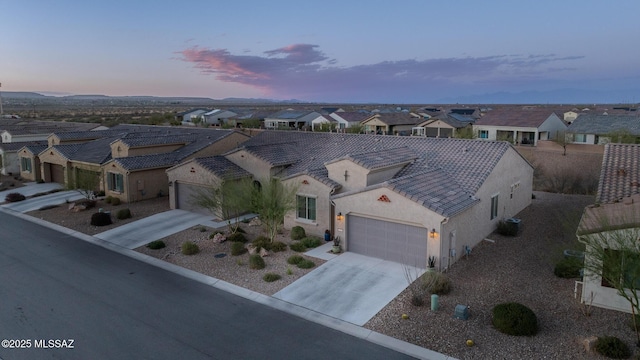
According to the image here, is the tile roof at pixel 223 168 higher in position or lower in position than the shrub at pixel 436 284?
higher

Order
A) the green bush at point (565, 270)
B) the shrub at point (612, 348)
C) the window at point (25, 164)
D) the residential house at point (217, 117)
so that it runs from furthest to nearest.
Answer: the residential house at point (217, 117)
the window at point (25, 164)
the green bush at point (565, 270)
the shrub at point (612, 348)

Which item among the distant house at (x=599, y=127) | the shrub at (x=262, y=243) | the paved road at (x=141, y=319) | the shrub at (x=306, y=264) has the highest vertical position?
the distant house at (x=599, y=127)

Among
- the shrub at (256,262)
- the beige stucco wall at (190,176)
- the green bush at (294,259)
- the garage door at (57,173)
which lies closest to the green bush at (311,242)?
the green bush at (294,259)

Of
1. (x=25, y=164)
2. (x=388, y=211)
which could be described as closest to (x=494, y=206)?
(x=388, y=211)

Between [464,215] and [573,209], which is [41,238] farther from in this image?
[573,209]

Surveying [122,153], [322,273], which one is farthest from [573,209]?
[122,153]

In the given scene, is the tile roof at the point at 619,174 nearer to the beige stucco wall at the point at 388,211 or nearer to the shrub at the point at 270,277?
the beige stucco wall at the point at 388,211
